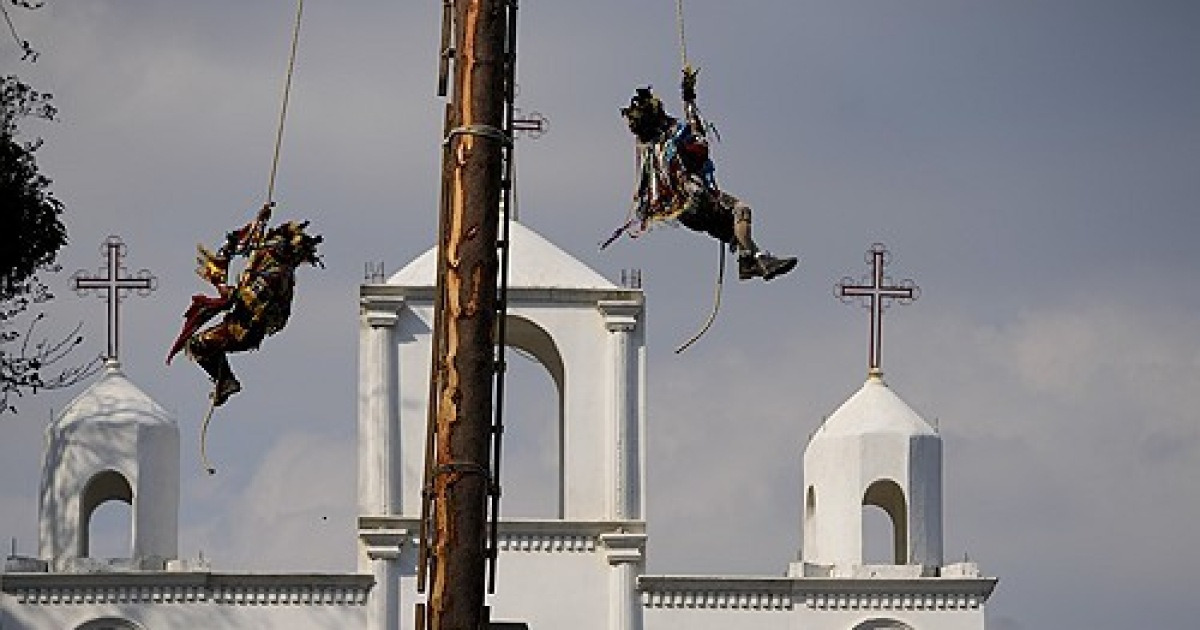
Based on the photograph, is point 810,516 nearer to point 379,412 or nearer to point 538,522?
point 538,522

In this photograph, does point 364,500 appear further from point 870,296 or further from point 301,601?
point 870,296

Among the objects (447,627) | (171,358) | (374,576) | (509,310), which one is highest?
(509,310)

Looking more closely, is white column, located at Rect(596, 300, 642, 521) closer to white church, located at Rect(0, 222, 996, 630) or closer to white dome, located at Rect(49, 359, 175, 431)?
white church, located at Rect(0, 222, 996, 630)

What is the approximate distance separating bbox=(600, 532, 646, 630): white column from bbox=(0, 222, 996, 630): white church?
0.01 metres

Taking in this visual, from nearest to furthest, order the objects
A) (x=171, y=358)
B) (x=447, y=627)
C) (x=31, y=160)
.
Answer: (x=447, y=627)
(x=171, y=358)
(x=31, y=160)

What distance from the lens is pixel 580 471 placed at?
117ft

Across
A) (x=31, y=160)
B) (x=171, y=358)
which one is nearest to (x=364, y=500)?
(x=31, y=160)

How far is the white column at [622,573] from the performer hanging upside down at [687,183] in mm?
18675

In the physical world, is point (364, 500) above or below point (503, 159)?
above

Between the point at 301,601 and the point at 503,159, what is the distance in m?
20.5

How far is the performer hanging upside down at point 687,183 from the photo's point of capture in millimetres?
16625

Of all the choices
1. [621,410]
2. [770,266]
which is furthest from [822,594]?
[770,266]

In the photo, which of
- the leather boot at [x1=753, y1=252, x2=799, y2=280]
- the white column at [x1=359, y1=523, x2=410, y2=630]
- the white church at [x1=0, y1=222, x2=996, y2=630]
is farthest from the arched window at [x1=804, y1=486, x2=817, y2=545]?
the leather boot at [x1=753, y1=252, x2=799, y2=280]

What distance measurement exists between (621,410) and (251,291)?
1908 centimetres
